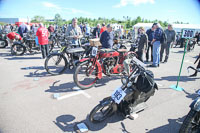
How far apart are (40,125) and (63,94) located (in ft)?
3.95

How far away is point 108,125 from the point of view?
8.20 feet

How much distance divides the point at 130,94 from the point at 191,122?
1002 millimetres

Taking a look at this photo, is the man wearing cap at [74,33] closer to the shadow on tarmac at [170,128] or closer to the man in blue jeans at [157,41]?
the man in blue jeans at [157,41]

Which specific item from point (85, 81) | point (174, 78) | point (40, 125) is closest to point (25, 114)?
point (40, 125)

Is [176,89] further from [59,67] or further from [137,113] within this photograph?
[59,67]

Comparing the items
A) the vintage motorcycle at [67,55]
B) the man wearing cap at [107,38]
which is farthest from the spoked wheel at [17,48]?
the man wearing cap at [107,38]

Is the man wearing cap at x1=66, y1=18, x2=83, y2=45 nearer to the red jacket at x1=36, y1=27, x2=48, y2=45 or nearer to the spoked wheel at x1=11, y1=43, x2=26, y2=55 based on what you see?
the red jacket at x1=36, y1=27, x2=48, y2=45

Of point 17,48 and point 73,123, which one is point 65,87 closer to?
point 73,123

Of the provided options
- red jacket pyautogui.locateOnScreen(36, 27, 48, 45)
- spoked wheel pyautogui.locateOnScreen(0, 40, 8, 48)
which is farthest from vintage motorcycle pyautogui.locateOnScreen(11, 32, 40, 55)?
spoked wheel pyautogui.locateOnScreen(0, 40, 8, 48)

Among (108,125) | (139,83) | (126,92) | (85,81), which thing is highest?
(139,83)

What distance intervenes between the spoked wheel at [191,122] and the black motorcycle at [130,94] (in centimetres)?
68

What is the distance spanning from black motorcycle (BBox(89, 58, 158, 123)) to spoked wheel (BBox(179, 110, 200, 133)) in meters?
0.68

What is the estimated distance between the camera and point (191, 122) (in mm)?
1944

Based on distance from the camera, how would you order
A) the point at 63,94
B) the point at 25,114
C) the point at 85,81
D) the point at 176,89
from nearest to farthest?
1. the point at 25,114
2. the point at 63,94
3. the point at 176,89
4. the point at 85,81
